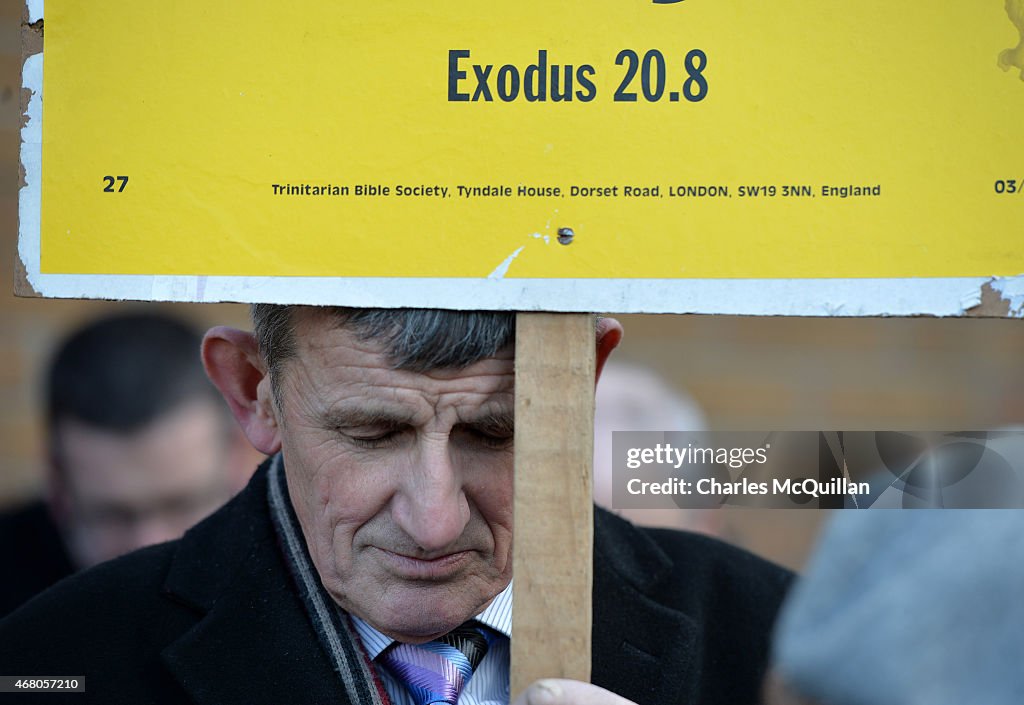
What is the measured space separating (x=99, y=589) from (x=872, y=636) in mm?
1158

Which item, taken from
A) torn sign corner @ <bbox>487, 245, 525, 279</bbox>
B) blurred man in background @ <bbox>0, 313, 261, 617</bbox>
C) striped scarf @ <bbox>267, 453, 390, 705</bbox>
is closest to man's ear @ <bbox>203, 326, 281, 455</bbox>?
striped scarf @ <bbox>267, 453, 390, 705</bbox>

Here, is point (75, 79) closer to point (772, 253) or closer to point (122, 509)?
point (772, 253)

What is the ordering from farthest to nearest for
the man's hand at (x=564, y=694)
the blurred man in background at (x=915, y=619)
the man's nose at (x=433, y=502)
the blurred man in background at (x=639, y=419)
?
the blurred man in background at (x=639, y=419), the man's nose at (x=433, y=502), the man's hand at (x=564, y=694), the blurred man in background at (x=915, y=619)

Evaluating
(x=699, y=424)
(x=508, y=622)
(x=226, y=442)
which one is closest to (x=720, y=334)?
(x=699, y=424)

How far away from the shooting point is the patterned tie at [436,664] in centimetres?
165

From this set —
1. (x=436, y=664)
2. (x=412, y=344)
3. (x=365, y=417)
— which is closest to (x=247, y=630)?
(x=436, y=664)

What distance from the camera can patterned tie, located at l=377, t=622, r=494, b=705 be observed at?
1.65 m

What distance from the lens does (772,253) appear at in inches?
52.2

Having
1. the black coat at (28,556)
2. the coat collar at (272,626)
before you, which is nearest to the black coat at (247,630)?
the coat collar at (272,626)

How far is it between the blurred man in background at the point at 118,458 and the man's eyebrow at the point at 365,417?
196 centimetres

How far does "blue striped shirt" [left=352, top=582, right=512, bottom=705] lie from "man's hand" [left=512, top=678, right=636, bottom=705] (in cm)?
40

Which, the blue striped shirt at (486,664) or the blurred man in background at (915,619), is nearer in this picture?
the blurred man in background at (915,619)

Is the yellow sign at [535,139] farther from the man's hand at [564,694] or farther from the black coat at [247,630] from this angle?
the black coat at [247,630]

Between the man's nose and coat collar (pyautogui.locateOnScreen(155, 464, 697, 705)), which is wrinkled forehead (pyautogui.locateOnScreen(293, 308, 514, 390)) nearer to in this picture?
the man's nose
